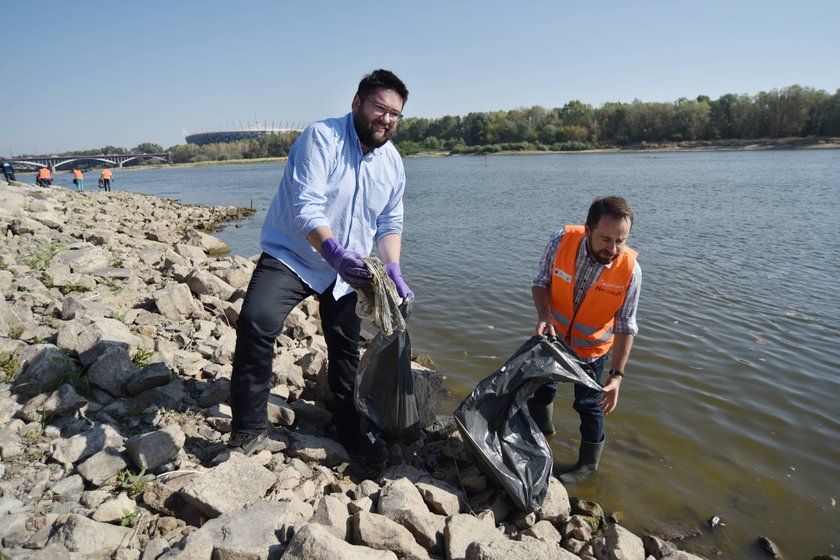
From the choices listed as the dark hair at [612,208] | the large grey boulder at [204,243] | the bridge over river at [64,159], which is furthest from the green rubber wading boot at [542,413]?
the bridge over river at [64,159]

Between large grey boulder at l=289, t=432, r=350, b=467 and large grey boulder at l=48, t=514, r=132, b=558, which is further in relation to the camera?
large grey boulder at l=289, t=432, r=350, b=467

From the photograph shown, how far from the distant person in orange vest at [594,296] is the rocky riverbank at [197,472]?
0.68 m

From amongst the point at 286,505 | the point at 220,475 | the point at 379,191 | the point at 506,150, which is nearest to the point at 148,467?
the point at 220,475

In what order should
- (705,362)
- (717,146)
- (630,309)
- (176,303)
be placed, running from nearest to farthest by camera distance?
(630,309), (176,303), (705,362), (717,146)

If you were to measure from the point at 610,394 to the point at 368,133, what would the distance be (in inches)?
87.4

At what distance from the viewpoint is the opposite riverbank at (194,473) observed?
2.15 m

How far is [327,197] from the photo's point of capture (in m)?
2.75

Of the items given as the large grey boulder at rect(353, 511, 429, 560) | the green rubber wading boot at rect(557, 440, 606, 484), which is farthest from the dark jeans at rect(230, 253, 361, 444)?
the green rubber wading boot at rect(557, 440, 606, 484)

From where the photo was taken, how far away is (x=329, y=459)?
312 centimetres

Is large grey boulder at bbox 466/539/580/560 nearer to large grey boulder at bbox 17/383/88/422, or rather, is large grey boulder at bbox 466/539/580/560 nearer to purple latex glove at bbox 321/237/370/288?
purple latex glove at bbox 321/237/370/288

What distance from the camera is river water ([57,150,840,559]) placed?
3.47 m

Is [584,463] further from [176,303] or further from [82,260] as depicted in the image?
[82,260]

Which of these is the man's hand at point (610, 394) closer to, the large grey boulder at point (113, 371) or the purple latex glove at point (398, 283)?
the purple latex glove at point (398, 283)

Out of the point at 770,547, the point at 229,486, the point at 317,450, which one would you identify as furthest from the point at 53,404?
the point at 770,547
